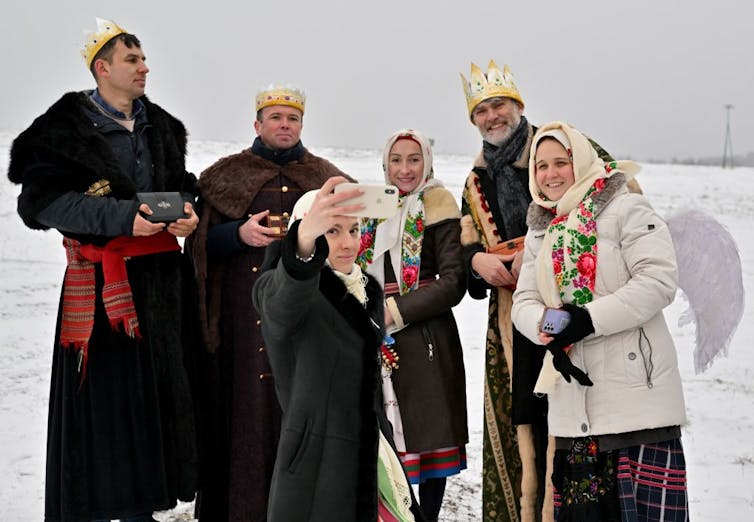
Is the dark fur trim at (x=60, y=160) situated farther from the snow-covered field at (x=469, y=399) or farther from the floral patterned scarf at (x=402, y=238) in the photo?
the snow-covered field at (x=469, y=399)

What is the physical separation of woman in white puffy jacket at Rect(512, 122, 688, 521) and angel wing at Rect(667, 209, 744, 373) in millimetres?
379

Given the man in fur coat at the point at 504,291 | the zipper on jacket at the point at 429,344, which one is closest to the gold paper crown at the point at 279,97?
the man in fur coat at the point at 504,291

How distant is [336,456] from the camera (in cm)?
232

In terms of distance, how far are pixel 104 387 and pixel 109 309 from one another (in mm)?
334

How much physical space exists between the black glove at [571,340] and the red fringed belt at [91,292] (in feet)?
5.85

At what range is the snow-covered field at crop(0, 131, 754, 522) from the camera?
172 inches

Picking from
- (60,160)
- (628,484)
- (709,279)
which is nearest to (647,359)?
(628,484)

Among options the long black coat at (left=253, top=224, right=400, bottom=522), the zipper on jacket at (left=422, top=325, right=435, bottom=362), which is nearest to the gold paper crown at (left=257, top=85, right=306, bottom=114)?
the zipper on jacket at (left=422, top=325, right=435, bottom=362)

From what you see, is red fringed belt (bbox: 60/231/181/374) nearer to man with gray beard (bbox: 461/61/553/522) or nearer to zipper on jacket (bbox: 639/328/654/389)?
man with gray beard (bbox: 461/61/553/522)

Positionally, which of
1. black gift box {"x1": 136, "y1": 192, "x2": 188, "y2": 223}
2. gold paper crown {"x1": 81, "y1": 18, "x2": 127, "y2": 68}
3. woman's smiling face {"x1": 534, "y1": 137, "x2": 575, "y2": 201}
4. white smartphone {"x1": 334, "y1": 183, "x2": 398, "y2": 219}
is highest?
gold paper crown {"x1": 81, "y1": 18, "x2": 127, "y2": 68}

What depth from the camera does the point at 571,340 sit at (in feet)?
9.29

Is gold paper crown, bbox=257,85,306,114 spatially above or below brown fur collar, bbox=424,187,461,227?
above

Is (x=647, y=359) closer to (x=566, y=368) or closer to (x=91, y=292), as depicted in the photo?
(x=566, y=368)

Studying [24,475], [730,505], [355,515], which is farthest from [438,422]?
[24,475]
